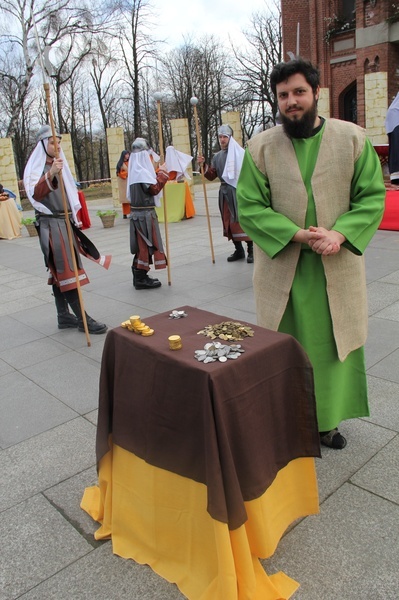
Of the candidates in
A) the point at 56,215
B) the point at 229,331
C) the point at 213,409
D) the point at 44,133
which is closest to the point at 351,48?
the point at 44,133

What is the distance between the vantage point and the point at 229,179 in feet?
24.6

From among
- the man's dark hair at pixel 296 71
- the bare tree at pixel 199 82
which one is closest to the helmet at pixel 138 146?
the man's dark hair at pixel 296 71

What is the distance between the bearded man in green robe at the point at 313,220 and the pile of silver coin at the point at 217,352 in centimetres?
74

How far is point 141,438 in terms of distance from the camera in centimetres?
201

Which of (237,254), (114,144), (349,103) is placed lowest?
(237,254)

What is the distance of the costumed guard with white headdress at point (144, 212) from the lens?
21.0ft

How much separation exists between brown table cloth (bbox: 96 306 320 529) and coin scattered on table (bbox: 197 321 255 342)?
1.5 inches

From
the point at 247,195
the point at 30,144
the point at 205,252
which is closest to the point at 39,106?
the point at 30,144

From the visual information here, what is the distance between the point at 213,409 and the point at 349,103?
796 inches

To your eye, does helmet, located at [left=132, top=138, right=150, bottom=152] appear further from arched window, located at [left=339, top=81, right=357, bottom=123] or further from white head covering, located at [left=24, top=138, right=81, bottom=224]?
arched window, located at [left=339, top=81, right=357, bottom=123]

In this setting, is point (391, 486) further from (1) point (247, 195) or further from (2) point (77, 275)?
(2) point (77, 275)

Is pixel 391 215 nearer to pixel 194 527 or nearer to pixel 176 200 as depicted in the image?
pixel 176 200

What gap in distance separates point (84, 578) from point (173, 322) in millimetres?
1072

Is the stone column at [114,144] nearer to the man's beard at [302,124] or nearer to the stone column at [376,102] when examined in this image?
the stone column at [376,102]
